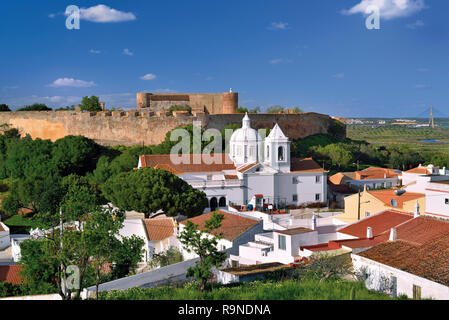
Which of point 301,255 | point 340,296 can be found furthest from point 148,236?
point 340,296

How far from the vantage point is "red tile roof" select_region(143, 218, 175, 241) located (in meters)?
17.1

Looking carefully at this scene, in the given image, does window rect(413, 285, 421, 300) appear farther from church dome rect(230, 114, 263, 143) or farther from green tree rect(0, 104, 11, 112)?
green tree rect(0, 104, 11, 112)

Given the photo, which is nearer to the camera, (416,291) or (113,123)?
(416,291)

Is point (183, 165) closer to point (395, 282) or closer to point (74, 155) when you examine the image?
point (74, 155)

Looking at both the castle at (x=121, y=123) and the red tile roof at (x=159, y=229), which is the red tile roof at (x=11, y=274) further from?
the castle at (x=121, y=123)

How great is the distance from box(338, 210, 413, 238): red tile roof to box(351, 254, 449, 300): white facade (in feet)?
12.4

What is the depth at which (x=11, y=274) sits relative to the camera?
50.2 ft

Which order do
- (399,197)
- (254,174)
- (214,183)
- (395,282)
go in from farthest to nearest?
(254,174), (214,183), (399,197), (395,282)

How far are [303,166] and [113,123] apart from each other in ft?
59.7

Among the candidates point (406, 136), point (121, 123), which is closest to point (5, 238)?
point (121, 123)

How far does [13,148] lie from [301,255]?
30062mm
